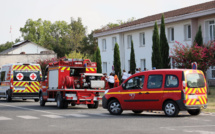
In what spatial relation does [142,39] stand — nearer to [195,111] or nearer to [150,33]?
[150,33]

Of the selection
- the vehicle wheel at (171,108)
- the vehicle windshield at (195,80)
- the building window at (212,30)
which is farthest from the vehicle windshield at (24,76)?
the building window at (212,30)

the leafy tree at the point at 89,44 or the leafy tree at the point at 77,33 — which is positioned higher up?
the leafy tree at the point at 77,33

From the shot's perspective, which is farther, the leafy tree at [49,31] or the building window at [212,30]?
the leafy tree at [49,31]

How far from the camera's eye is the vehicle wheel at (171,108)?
17.3 meters

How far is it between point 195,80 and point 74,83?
7.52m

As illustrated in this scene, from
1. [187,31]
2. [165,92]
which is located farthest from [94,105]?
[187,31]

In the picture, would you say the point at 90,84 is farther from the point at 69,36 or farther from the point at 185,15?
the point at 69,36

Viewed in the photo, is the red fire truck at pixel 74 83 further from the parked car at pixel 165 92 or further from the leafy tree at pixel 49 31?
the leafy tree at pixel 49 31

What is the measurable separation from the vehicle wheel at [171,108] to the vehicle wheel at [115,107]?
2313 mm

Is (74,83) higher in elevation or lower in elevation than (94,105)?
higher

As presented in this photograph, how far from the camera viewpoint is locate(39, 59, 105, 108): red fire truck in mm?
22859

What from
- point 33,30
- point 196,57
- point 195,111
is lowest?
point 195,111

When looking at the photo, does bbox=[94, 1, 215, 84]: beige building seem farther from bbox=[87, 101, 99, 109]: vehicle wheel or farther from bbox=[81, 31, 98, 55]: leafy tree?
bbox=[81, 31, 98, 55]: leafy tree

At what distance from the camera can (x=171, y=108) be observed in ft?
57.2
